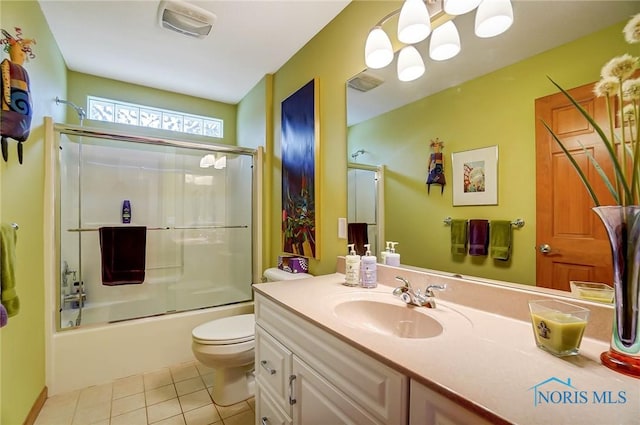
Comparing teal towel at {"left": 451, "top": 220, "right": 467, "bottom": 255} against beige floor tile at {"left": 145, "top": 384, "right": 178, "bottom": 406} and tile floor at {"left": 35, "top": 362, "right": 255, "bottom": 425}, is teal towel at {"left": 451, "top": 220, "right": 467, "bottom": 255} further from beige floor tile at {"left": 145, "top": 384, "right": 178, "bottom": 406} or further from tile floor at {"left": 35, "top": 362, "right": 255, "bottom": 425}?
beige floor tile at {"left": 145, "top": 384, "right": 178, "bottom": 406}

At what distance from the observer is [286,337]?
44.3 inches

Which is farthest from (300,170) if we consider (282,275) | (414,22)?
(414,22)

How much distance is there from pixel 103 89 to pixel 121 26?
41.3 inches

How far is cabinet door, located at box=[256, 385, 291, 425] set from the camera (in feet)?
3.74

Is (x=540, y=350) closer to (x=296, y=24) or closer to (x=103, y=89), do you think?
(x=296, y=24)

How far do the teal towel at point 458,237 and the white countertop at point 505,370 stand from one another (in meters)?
0.26

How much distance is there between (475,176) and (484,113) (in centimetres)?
24

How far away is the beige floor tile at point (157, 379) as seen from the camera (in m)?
1.91

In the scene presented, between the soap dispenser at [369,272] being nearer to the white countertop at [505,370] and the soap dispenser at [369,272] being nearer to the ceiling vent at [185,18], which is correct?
the white countertop at [505,370]

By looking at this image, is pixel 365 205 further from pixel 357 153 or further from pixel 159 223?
pixel 159 223

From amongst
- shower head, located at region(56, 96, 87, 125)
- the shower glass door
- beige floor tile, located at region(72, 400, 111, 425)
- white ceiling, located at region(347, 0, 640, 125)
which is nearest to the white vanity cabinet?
beige floor tile, located at region(72, 400, 111, 425)

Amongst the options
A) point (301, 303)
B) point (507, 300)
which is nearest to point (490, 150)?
point (507, 300)

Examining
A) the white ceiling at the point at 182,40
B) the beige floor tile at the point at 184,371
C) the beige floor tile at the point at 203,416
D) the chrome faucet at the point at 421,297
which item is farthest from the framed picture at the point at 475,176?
the beige floor tile at the point at 184,371

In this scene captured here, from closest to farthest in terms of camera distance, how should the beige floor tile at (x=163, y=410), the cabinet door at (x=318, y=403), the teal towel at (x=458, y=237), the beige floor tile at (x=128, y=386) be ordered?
the cabinet door at (x=318, y=403) < the teal towel at (x=458, y=237) < the beige floor tile at (x=163, y=410) < the beige floor tile at (x=128, y=386)
